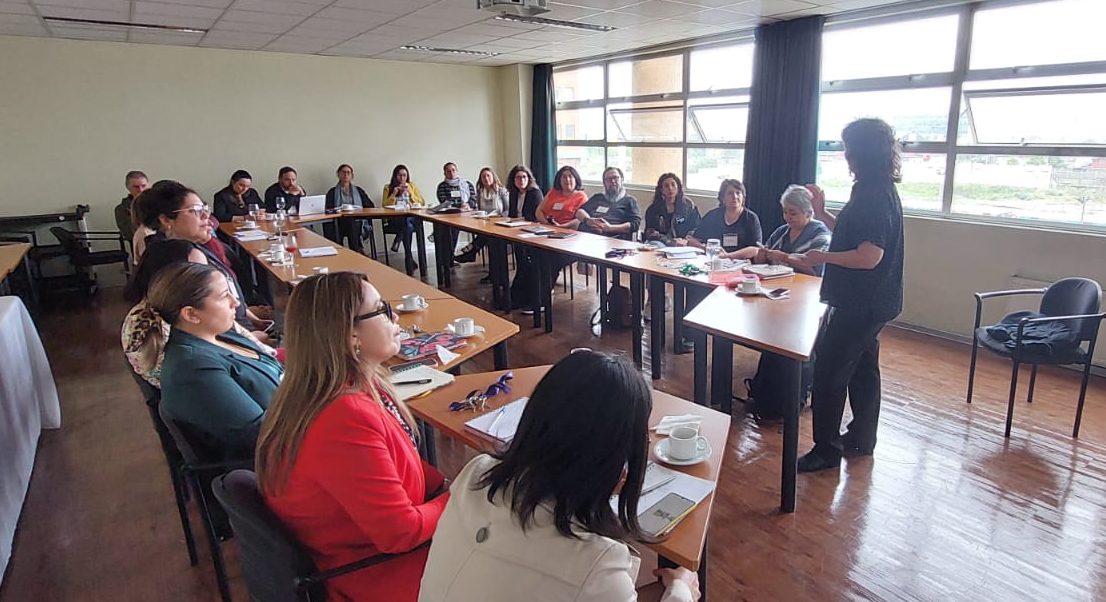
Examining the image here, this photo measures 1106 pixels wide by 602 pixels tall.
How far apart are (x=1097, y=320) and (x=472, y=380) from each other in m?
2.88

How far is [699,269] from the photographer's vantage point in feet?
11.9

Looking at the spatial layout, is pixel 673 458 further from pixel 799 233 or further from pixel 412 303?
pixel 799 233

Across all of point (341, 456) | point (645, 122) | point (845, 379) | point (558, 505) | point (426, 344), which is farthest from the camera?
point (645, 122)

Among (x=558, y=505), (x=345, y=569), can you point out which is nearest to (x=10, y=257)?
(x=345, y=569)

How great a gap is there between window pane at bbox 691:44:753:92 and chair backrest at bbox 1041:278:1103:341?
3285mm

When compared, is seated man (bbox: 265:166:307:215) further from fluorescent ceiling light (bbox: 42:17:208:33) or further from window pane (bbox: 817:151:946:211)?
window pane (bbox: 817:151:946:211)

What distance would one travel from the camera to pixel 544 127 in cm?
833

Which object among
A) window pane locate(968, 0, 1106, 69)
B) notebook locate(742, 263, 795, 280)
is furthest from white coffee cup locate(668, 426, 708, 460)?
window pane locate(968, 0, 1106, 69)

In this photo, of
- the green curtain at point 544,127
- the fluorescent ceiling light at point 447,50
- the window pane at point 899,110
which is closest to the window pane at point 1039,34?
the window pane at point 899,110

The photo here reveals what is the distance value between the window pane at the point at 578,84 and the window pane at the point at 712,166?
5.79ft

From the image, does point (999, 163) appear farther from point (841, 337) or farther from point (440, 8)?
point (440, 8)

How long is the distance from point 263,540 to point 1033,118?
498 cm

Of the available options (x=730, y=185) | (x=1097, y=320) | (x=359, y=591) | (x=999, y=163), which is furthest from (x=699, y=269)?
(x=359, y=591)

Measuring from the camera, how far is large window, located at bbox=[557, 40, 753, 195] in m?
6.20
